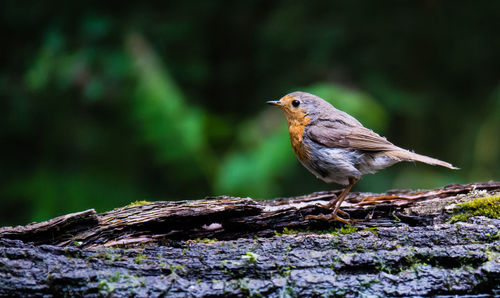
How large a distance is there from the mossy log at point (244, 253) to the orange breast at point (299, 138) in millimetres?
808

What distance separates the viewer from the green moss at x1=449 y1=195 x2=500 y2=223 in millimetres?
3055

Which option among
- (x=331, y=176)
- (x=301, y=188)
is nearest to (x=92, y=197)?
(x=301, y=188)

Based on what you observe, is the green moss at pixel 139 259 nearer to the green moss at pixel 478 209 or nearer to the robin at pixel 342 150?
the robin at pixel 342 150

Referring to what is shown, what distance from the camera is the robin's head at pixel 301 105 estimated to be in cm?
430

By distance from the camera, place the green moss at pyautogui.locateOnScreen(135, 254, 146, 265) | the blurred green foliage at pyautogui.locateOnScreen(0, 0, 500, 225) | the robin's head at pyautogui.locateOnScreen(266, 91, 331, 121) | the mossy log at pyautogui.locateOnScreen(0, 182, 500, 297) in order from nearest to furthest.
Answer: the mossy log at pyautogui.locateOnScreen(0, 182, 500, 297)
the green moss at pyautogui.locateOnScreen(135, 254, 146, 265)
the robin's head at pyautogui.locateOnScreen(266, 91, 331, 121)
the blurred green foliage at pyautogui.locateOnScreen(0, 0, 500, 225)

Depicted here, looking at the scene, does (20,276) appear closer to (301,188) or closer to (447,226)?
(447,226)

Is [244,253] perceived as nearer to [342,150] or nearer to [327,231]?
[327,231]

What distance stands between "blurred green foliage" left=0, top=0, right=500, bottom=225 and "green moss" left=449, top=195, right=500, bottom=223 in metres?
2.61

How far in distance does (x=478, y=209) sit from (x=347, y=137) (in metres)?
1.11

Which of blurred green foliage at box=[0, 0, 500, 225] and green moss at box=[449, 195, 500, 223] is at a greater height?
blurred green foliage at box=[0, 0, 500, 225]

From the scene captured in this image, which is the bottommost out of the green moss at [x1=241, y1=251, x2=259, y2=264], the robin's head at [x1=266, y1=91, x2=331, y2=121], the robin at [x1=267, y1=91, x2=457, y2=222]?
the green moss at [x1=241, y1=251, x2=259, y2=264]

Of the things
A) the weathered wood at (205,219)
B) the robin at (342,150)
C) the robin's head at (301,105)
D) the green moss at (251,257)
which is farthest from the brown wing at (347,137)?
the green moss at (251,257)

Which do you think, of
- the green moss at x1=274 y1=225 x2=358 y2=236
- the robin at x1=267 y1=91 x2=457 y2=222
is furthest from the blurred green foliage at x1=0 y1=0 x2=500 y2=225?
the green moss at x1=274 y1=225 x2=358 y2=236

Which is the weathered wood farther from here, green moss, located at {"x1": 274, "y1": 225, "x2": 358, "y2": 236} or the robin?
the robin
